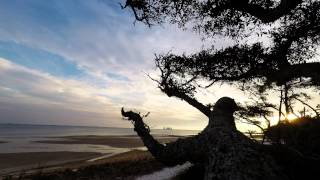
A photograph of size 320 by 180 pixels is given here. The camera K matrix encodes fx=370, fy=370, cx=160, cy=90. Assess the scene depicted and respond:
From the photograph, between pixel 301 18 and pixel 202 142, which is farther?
pixel 301 18

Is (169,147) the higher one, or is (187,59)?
(187,59)

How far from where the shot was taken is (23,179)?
12.4 metres

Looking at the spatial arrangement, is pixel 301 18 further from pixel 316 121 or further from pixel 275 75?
pixel 316 121

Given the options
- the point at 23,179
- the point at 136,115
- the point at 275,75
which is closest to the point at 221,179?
the point at 136,115

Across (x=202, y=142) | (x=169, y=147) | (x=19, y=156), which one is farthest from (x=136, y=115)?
(x=19, y=156)

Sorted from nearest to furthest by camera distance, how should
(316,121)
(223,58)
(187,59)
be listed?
(316,121) → (223,58) → (187,59)

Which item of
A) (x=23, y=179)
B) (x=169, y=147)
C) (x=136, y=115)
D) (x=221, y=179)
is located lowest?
(x=23, y=179)

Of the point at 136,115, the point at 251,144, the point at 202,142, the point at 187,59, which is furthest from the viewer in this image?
the point at 187,59

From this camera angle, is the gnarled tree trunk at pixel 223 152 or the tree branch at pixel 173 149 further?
the tree branch at pixel 173 149

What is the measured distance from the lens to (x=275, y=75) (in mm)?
7855

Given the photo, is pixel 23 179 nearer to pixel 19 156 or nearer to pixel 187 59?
pixel 187 59

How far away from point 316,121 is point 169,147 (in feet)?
13.8

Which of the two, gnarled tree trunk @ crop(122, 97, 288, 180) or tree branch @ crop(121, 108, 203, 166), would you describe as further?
tree branch @ crop(121, 108, 203, 166)

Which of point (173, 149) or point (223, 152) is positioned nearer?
point (223, 152)
